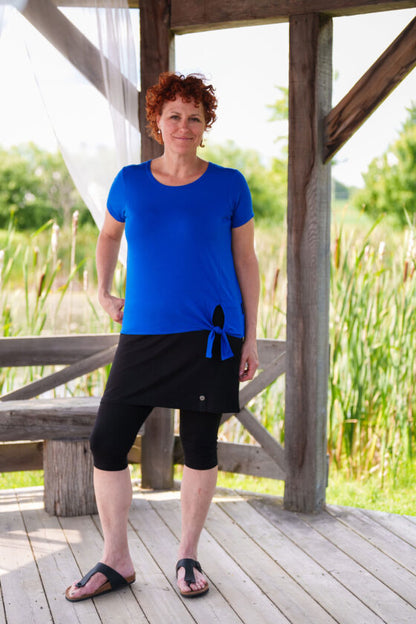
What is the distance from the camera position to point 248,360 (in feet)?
8.01

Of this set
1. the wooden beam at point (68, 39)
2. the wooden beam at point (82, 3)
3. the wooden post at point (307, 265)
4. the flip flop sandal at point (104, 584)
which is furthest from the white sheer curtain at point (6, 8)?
the flip flop sandal at point (104, 584)

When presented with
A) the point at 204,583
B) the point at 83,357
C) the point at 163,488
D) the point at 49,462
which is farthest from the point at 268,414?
the point at 204,583

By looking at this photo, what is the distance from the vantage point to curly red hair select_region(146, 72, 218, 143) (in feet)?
7.72

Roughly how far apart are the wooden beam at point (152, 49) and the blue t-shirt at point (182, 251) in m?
1.09

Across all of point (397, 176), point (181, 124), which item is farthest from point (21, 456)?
point (397, 176)

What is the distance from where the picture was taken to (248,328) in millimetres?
2451

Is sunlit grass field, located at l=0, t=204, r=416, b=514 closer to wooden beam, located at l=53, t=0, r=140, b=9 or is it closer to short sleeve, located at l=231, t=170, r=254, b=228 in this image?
wooden beam, located at l=53, t=0, r=140, b=9

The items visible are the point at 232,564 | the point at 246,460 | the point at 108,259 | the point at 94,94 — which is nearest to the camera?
the point at 108,259

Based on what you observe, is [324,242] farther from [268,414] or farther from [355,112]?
[268,414]

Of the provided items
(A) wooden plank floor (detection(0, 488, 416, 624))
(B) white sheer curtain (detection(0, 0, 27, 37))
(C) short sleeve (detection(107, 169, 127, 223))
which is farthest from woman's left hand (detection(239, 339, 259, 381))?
(B) white sheer curtain (detection(0, 0, 27, 37))

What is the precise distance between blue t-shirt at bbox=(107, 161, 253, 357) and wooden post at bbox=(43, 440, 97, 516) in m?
1.05

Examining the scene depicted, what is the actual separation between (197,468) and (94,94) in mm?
1715

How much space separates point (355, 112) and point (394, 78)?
197 millimetres

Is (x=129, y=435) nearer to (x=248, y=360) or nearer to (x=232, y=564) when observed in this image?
(x=248, y=360)
